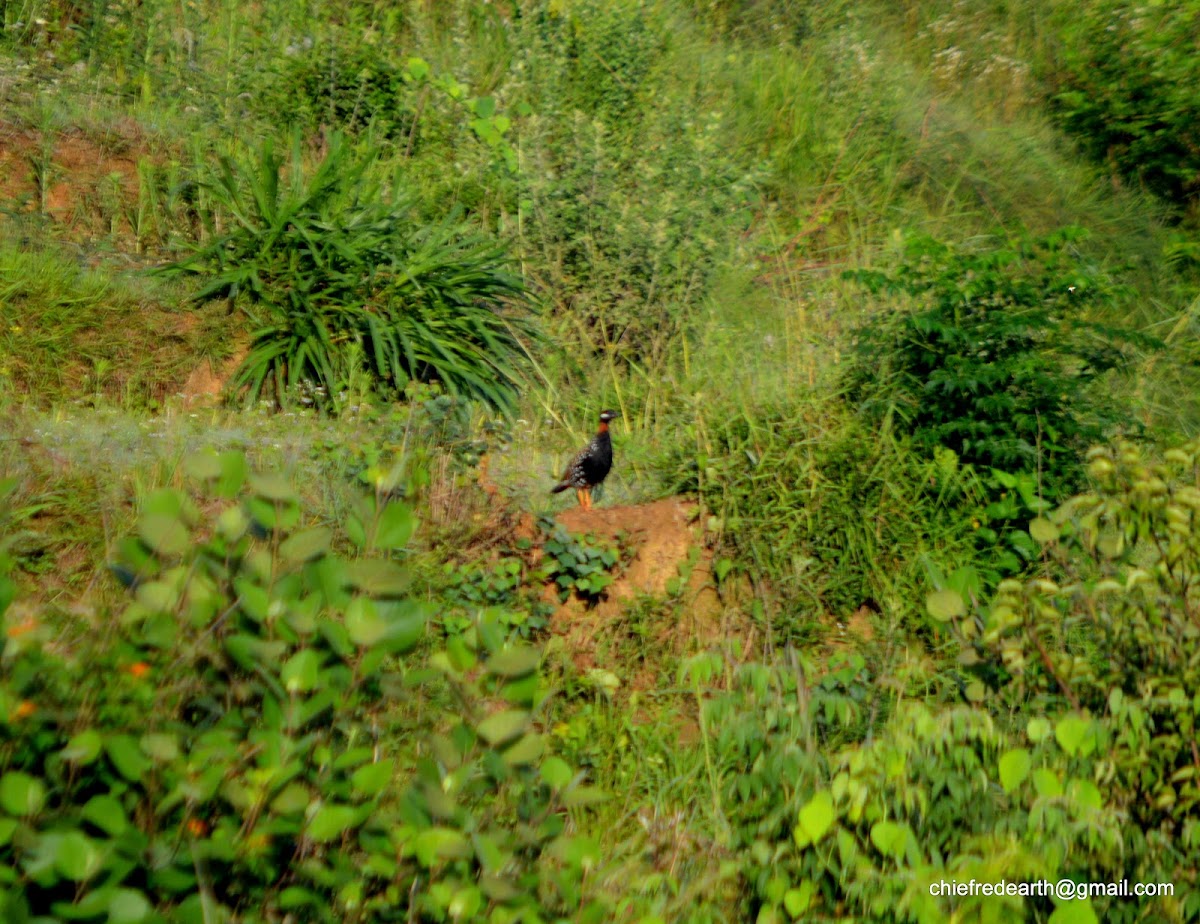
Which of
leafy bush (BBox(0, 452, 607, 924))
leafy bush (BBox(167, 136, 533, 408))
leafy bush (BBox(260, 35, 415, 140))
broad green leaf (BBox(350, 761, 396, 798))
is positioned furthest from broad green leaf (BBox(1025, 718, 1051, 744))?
leafy bush (BBox(260, 35, 415, 140))

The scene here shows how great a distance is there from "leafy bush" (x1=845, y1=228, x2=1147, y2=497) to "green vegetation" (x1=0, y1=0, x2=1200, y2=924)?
0.03 metres

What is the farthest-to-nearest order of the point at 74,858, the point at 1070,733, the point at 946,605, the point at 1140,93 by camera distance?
the point at 1140,93, the point at 946,605, the point at 1070,733, the point at 74,858

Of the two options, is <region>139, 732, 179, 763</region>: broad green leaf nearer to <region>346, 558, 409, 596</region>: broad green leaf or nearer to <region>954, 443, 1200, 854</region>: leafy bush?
<region>346, 558, 409, 596</region>: broad green leaf

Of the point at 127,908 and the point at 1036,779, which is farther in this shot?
the point at 1036,779

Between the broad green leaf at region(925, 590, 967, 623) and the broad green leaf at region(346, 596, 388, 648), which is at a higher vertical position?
the broad green leaf at region(346, 596, 388, 648)

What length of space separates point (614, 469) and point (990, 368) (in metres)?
1.83

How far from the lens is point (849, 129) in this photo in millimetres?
9602

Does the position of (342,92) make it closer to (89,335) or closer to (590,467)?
(89,335)

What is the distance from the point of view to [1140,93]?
9852 mm

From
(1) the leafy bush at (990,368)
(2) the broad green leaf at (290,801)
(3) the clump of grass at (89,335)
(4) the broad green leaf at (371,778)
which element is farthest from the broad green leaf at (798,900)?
(3) the clump of grass at (89,335)

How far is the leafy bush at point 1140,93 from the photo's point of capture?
9.44m

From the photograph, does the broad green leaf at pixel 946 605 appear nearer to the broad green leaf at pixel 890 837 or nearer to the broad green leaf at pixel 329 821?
the broad green leaf at pixel 890 837

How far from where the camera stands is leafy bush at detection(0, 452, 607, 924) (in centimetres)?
182

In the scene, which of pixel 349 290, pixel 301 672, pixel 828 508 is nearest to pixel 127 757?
pixel 301 672
